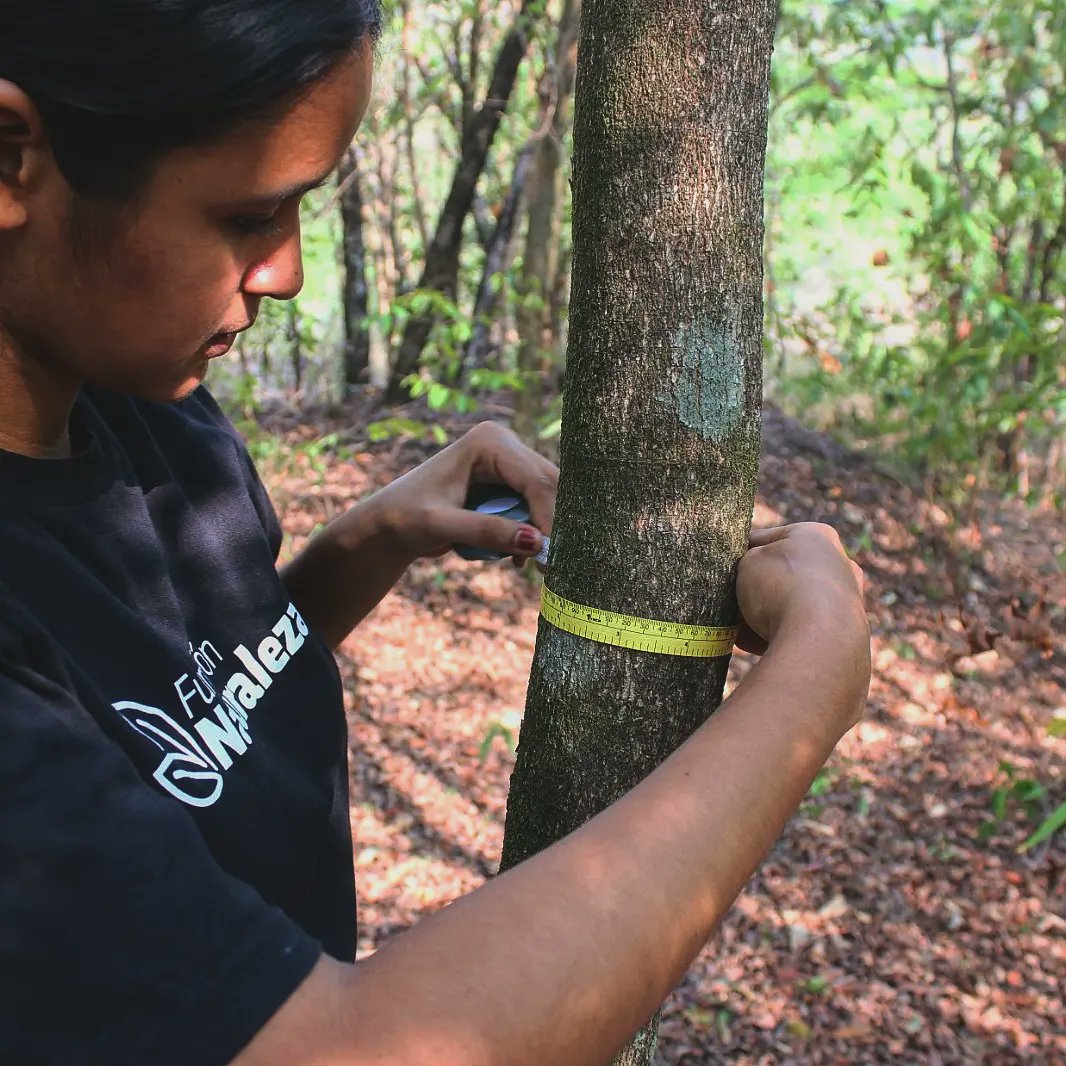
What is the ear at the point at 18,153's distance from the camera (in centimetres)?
85

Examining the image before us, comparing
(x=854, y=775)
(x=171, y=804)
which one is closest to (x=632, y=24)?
(x=171, y=804)

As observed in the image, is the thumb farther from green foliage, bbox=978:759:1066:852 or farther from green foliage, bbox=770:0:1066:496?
green foliage, bbox=770:0:1066:496

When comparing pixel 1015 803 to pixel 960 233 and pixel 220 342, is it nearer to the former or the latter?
pixel 960 233

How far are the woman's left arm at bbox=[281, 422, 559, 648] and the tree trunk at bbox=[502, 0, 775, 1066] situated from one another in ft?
0.82

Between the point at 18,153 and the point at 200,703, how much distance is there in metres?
0.57

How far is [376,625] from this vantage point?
16.2ft

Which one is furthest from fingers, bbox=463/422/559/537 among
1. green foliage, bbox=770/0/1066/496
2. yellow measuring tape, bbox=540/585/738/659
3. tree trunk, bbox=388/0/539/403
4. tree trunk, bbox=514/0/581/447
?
tree trunk, bbox=388/0/539/403

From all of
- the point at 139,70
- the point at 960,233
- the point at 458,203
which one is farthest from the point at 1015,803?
the point at 458,203

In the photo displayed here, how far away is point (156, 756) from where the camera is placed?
101cm

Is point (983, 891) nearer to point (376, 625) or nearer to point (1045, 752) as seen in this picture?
point (1045, 752)

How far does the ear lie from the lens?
2.80ft

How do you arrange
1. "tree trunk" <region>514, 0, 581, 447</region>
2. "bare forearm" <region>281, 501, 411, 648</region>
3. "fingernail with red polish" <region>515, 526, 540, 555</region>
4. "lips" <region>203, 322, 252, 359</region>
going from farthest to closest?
"tree trunk" <region>514, 0, 581, 447</region>, "bare forearm" <region>281, 501, 411, 648</region>, "fingernail with red polish" <region>515, 526, 540, 555</region>, "lips" <region>203, 322, 252, 359</region>

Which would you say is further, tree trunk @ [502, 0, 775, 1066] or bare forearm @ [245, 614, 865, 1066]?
tree trunk @ [502, 0, 775, 1066]

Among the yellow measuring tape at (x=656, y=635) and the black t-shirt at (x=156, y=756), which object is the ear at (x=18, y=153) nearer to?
the black t-shirt at (x=156, y=756)
